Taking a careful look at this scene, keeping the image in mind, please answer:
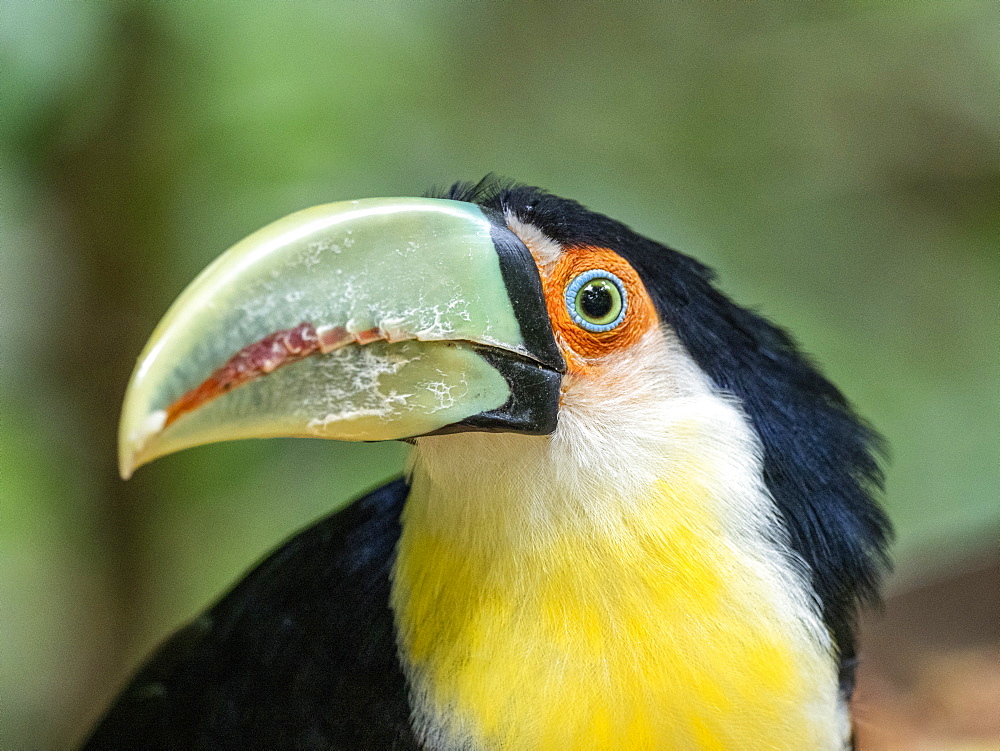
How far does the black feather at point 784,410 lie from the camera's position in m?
1.39

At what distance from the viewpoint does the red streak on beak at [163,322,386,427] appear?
1095 mm

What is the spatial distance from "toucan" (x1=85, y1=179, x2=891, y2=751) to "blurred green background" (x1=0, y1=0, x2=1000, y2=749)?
1363 mm

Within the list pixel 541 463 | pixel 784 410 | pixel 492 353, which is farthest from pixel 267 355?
pixel 784 410

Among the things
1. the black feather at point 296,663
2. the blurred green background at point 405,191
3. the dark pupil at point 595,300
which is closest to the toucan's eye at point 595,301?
the dark pupil at point 595,300

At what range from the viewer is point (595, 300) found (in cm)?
134

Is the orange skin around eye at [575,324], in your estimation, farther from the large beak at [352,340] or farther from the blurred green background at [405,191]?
the blurred green background at [405,191]

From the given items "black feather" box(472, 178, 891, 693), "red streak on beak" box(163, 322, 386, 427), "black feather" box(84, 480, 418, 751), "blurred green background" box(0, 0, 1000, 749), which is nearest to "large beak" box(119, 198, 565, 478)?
"red streak on beak" box(163, 322, 386, 427)

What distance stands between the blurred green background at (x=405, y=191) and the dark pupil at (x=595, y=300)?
1491 millimetres

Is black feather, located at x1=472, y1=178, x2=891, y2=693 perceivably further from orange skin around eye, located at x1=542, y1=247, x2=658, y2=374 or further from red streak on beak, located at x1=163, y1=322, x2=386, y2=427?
red streak on beak, located at x1=163, y1=322, x2=386, y2=427

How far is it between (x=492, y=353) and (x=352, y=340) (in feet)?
0.64

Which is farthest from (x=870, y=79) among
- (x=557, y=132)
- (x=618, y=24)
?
(x=557, y=132)

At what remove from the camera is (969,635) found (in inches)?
117

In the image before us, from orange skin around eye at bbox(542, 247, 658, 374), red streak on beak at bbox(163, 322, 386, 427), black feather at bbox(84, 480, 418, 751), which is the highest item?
orange skin around eye at bbox(542, 247, 658, 374)

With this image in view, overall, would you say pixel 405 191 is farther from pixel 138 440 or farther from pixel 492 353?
pixel 138 440
